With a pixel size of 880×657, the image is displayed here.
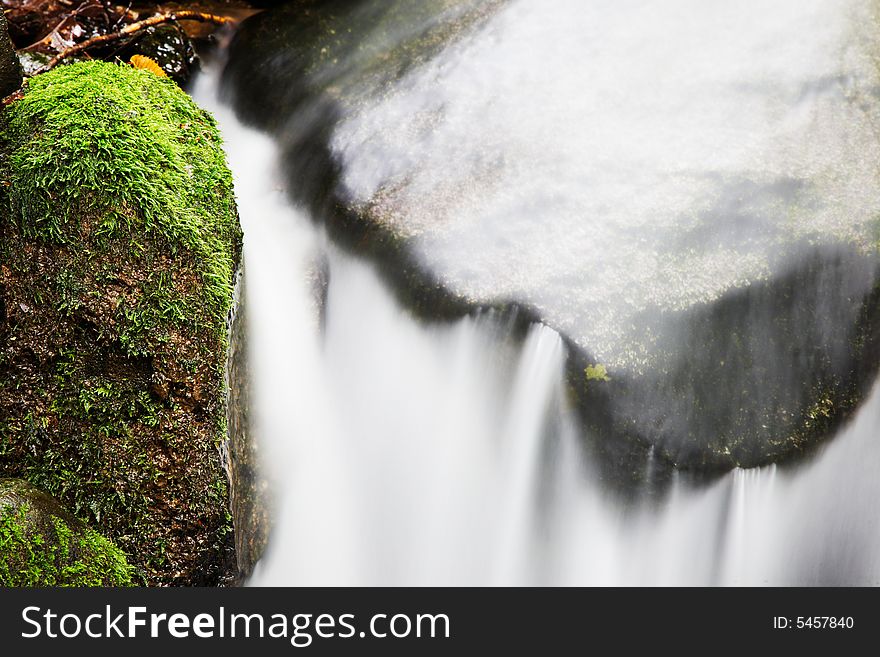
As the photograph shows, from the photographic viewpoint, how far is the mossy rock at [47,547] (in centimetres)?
279

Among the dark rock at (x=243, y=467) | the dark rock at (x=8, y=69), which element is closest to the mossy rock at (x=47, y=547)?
the dark rock at (x=243, y=467)

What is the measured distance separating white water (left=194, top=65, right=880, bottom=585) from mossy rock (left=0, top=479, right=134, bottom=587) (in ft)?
2.52

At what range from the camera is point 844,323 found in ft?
12.3

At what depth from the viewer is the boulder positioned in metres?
3.61

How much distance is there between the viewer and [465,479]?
383 centimetres

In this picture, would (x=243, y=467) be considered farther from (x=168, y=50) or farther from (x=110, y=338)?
(x=168, y=50)

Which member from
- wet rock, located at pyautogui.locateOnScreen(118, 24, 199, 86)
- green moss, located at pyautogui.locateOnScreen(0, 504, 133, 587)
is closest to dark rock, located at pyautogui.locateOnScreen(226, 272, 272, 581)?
green moss, located at pyautogui.locateOnScreen(0, 504, 133, 587)

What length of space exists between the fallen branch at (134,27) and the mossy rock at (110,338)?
2.95 ft

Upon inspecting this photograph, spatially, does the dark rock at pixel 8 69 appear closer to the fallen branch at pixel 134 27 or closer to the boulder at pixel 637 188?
the fallen branch at pixel 134 27

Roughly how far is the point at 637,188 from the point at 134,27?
9.46 feet

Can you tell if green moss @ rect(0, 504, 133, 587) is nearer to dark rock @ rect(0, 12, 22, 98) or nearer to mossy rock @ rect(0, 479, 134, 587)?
mossy rock @ rect(0, 479, 134, 587)

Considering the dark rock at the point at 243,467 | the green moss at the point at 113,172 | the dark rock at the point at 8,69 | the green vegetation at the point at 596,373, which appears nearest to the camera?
the green moss at the point at 113,172

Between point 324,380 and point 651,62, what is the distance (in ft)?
7.83

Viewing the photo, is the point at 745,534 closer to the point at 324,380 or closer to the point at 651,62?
the point at 324,380
